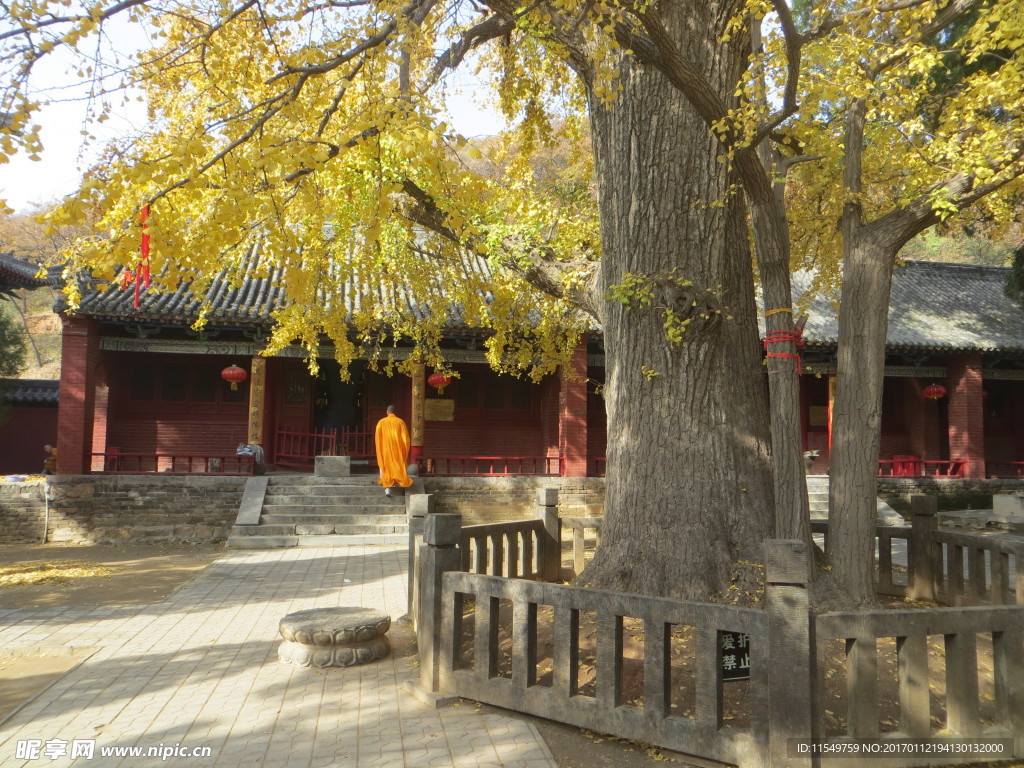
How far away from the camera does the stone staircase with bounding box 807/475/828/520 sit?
13.3 metres

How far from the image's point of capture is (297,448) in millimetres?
14516

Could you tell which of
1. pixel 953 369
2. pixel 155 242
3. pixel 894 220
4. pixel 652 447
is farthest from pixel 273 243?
pixel 953 369

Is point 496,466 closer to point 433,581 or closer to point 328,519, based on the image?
point 328,519

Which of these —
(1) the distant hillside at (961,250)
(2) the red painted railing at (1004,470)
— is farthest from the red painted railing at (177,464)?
(1) the distant hillside at (961,250)

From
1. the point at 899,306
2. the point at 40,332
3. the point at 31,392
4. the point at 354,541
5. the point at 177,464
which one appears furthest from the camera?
the point at 40,332

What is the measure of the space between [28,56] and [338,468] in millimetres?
9916

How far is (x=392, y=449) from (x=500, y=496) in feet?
7.26

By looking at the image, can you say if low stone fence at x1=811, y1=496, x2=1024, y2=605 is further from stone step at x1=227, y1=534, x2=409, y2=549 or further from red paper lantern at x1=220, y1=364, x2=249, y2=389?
red paper lantern at x1=220, y1=364, x2=249, y2=389

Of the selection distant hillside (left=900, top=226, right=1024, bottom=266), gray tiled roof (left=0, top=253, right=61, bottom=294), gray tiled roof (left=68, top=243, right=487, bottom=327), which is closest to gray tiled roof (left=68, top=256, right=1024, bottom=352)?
gray tiled roof (left=68, top=243, right=487, bottom=327)

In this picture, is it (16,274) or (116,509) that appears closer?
(116,509)

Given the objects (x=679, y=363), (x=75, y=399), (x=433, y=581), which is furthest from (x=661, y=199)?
(x=75, y=399)

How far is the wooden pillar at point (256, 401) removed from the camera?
1331 centimetres

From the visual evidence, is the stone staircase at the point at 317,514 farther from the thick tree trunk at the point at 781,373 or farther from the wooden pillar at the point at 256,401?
the thick tree trunk at the point at 781,373

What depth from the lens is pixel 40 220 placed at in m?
3.46
